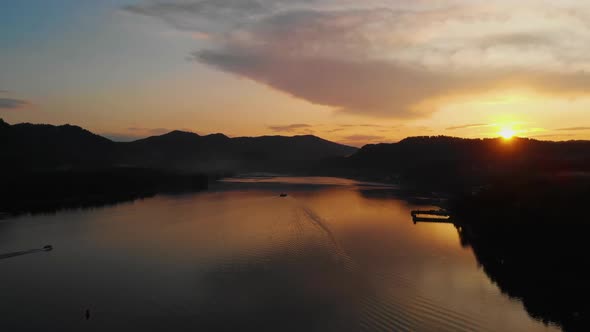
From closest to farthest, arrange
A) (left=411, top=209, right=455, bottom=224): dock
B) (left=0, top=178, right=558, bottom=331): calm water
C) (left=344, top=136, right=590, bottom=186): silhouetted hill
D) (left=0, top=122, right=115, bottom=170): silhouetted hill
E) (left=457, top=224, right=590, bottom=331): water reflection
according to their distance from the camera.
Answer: (left=0, top=178, right=558, bottom=331): calm water → (left=457, top=224, right=590, bottom=331): water reflection → (left=411, top=209, right=455, bottom=224): dock → (left=344, top=136, right=590, bottom=186): silhouetted hill → (left=0, top=122, right=115, bottom=170): silhouetted hill

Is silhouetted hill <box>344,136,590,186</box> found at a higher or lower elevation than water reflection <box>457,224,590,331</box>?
higher

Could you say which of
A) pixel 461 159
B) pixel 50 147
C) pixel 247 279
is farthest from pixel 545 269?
pixel 50 147

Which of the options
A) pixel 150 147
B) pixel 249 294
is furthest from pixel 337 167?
pixel 249 294

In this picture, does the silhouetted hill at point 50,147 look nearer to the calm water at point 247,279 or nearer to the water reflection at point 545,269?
the calm water at point 247,279

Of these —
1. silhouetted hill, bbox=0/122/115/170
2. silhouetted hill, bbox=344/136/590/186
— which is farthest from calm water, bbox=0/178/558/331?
silhouetted hill, bbox=0/122/115/170

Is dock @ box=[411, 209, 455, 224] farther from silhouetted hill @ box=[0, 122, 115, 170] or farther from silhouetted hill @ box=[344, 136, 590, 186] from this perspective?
silhouetted hill @ box=[0, 122, 115, 170]

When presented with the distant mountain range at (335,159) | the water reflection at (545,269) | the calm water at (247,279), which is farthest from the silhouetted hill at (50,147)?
the water reflection at (545,269)

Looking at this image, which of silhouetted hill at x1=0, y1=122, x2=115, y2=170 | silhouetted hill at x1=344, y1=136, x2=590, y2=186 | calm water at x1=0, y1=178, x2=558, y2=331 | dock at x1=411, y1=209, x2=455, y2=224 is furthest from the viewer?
silhouetted hill at x1=0, y1=122, x2=115, y2=170

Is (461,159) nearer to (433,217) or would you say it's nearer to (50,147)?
(433,217)

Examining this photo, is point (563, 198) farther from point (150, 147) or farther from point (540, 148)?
point (150, 147)
